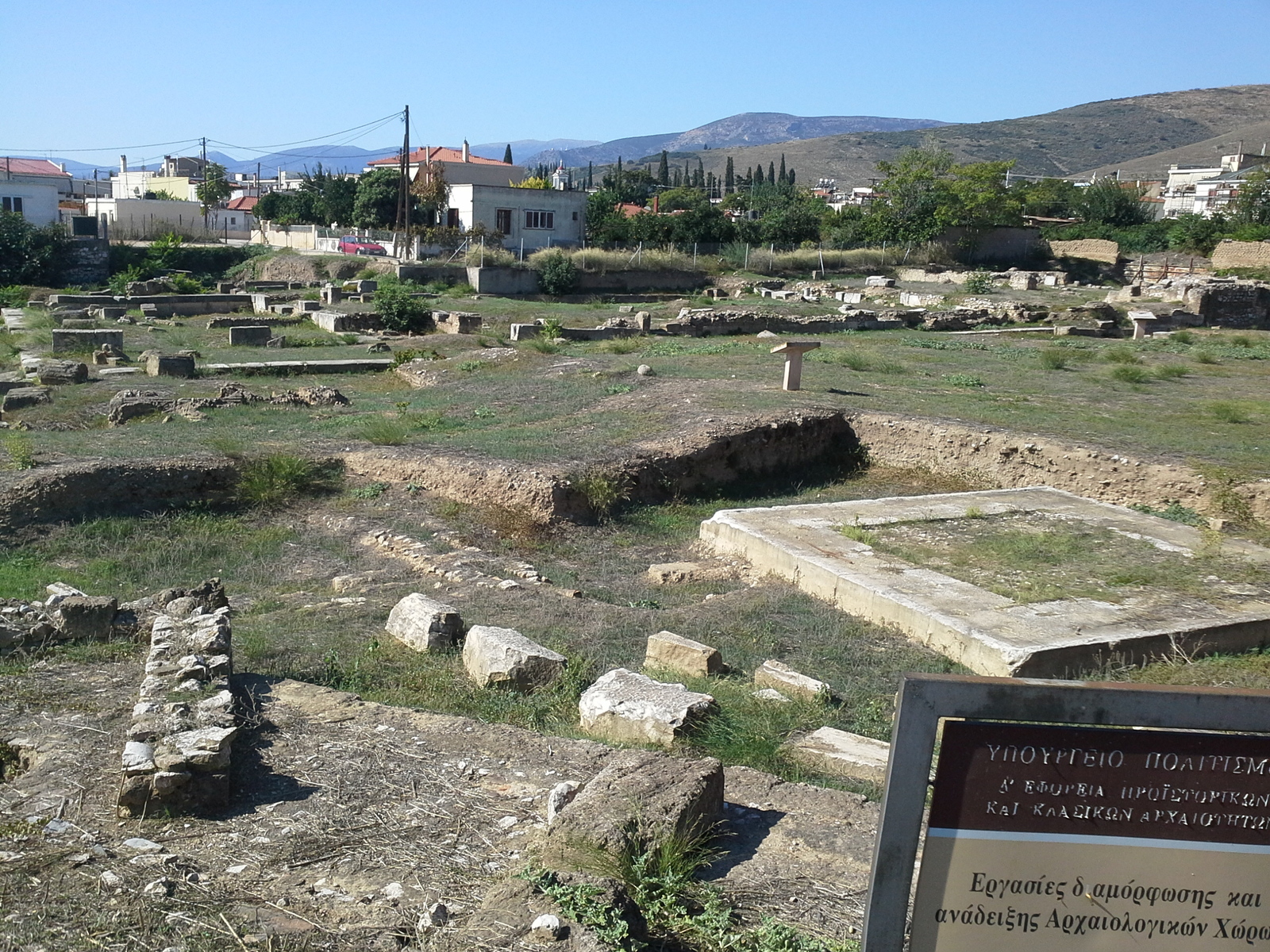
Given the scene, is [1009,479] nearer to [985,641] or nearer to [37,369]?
[985,641]

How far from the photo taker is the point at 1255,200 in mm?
52438

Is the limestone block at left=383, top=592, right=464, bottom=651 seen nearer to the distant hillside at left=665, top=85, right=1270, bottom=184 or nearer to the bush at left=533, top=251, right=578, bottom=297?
the bush at left=533, top=251, right=578, bottom=297

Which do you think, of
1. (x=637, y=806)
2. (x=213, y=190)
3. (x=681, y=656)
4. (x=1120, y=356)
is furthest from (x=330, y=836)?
(x=213, y=190)

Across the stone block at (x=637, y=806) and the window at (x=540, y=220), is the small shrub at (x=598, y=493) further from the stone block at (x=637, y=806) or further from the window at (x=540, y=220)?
the window at (x=540, y=220)

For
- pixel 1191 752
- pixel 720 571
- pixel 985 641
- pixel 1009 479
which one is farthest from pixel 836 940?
pixel 1009 479

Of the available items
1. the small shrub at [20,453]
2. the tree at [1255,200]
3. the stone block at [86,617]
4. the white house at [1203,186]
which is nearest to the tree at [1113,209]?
the tree at [1255,200]

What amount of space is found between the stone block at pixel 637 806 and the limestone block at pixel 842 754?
1141 millimetres

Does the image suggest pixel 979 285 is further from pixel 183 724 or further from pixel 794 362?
pixel 183 724

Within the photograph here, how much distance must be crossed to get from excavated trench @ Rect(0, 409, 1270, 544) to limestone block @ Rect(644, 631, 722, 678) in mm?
4094

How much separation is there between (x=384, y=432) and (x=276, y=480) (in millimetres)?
2137

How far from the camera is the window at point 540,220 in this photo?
48.1m

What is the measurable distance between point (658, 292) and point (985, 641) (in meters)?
34.3

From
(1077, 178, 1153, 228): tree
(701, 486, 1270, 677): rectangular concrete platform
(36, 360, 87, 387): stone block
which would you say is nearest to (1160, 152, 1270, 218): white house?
(1077, 178, 1153, 228): tree

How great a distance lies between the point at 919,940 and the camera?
7.25ft
